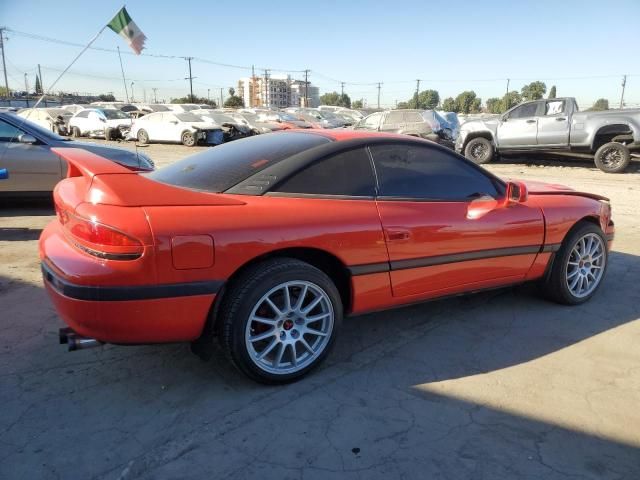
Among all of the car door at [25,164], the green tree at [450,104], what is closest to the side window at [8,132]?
the car door at [25,164]

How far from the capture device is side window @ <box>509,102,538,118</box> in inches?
523

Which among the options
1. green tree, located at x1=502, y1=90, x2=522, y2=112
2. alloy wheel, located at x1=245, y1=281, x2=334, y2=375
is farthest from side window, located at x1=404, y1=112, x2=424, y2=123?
green tree, located at x1=502, y1=90, x2=522, y2=112

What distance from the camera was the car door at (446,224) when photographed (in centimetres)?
304

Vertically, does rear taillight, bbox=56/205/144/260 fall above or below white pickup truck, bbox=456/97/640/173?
below

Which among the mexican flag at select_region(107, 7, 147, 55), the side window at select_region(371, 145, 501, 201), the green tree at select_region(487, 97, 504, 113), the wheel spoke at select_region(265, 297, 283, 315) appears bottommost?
the wheel spoke at select_region(265, 297, 283, 315)

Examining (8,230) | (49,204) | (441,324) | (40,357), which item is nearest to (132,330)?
(40,357)

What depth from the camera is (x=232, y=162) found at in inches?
120

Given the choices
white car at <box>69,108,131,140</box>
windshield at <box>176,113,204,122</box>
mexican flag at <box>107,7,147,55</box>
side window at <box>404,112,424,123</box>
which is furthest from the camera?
white car at <box>69,108,131,140</box>

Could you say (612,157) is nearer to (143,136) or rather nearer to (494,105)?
(143,136)

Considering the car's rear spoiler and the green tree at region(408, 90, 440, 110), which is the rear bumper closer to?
the car's rear spoiler

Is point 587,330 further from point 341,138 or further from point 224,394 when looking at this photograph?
point 224,394

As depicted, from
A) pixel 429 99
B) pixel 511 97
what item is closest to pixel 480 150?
pixel 511 97

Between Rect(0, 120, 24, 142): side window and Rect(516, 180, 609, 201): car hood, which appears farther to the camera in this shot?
Rect(0, 120, 24, 142): side window

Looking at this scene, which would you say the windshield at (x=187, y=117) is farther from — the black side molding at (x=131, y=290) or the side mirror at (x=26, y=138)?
the black side molding at (x=131, y=290)
